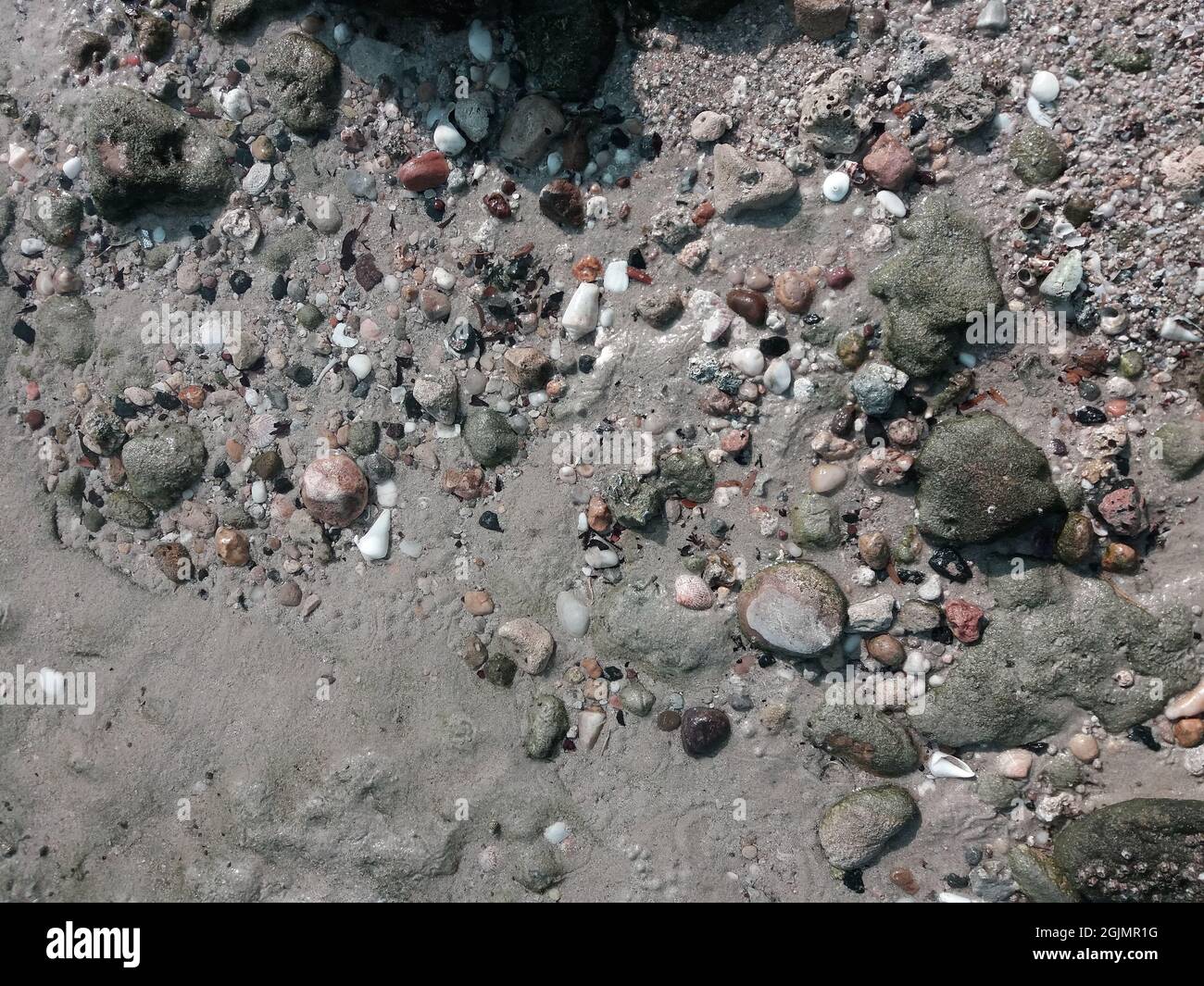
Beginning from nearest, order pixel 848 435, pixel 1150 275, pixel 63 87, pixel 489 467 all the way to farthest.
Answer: pixel 1150 275 → pixel 848 435 → pixel 489 467 → pixel 63 87

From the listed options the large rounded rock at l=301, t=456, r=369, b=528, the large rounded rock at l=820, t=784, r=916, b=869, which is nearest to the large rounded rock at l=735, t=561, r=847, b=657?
the large rounded rock at l=820, t=784, r=916, b=869

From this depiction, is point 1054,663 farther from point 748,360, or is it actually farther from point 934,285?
point 748,360

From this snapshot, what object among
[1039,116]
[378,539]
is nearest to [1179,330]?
[1039,116]

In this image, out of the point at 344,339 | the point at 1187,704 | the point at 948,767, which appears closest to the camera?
the point at 1187,704

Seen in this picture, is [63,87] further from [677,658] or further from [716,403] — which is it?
[677,658]

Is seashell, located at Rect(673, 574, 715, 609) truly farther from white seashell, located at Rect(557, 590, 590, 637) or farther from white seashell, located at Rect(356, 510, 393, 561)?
white seashell, located at Rect(356, 510, 393, 561)

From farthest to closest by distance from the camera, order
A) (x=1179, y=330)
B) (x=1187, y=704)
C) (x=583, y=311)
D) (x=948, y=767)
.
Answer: (x=583, y=311), (x=948, y=767), (x=1187, y=704), (x=1179, y=330)

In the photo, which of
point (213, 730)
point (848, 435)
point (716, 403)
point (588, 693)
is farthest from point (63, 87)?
point (848, 435)
